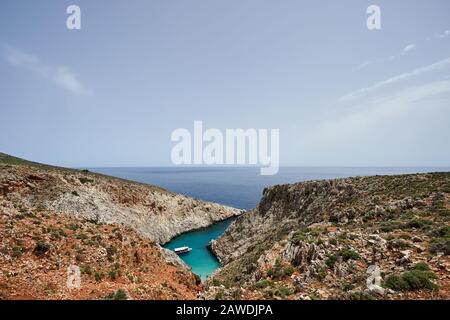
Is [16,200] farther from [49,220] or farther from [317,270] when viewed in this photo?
[317,270]

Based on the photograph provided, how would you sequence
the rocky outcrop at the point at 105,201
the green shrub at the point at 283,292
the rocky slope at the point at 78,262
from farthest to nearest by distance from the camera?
the rocky outcrop at the point at 105,201
the rocky slope at the point at 78,262
the green shrub at the point at 283,292

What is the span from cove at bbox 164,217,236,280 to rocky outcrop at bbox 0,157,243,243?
81.6 inches

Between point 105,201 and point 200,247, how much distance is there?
856 inches

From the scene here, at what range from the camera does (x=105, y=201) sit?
4912cm

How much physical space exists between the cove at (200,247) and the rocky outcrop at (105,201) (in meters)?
2.07

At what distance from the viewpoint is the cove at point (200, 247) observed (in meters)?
42.8

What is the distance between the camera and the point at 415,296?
1110 cm

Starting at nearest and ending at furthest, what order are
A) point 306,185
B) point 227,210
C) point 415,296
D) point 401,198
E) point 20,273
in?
point 415,296 → point 20,273 → point 401,198 → point 306,185 → point 227,210

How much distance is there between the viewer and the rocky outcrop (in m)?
36.8

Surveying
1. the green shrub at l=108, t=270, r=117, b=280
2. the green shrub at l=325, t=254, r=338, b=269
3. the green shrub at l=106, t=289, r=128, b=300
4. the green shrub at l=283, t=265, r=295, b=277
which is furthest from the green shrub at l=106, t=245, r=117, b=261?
the green shrub at l=325, t=254, r=338, b=269

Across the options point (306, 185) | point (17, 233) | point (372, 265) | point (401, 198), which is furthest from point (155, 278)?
point (306, 185)

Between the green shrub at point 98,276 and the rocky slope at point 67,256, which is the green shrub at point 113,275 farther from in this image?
the green shrub at point 98,276

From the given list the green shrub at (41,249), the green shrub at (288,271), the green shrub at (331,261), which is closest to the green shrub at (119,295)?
the green shrub at (41,249)
